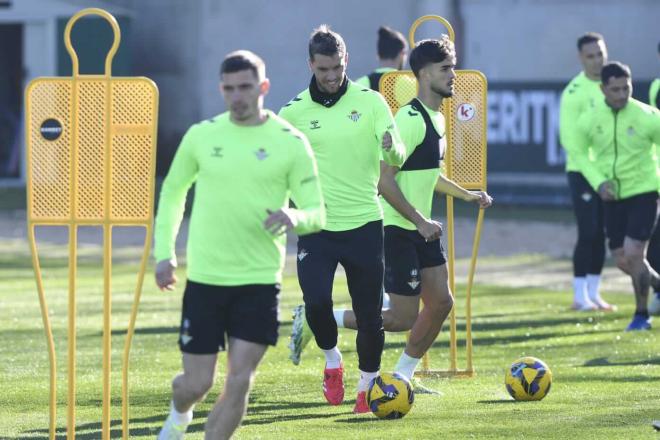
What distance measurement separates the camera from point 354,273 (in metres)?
9.75

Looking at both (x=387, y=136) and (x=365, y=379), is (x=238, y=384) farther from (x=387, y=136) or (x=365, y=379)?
(x=365, y=379)

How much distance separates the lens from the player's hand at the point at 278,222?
7176 mm

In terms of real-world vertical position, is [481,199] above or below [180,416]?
above

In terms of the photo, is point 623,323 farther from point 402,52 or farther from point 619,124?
point 402,52

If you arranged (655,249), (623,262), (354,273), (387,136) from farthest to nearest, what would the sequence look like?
(655,249) < (623,262) < (354,273) < (387,136)

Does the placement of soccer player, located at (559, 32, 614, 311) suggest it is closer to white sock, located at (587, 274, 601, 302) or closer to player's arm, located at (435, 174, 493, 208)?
white sock, located at (587, 274, 601, 302)

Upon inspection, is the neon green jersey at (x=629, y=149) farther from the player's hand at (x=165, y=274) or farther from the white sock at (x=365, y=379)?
the player's hand at (x=165, y=274)

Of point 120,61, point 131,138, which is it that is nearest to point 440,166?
point 131,138

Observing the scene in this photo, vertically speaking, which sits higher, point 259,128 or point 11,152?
point 259,128

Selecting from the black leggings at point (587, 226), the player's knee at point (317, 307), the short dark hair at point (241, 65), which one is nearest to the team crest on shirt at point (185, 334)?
the short dark hair at point (241, 65)

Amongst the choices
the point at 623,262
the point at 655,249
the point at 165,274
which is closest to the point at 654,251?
the point at 655,249

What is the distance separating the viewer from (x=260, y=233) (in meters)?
7.48

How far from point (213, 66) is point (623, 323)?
18.5 m

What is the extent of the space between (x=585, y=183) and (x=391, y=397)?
6.24 meters
